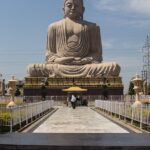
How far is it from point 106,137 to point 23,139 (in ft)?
2.26

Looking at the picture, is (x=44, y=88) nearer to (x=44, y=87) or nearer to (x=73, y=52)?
(x=44, y=87)

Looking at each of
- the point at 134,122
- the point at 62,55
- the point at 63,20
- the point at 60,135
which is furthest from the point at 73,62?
the point at 60,135

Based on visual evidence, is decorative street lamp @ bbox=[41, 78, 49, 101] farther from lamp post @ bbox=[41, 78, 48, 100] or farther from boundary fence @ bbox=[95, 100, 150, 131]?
boundary fence @ bbox=[95, 100, 150, 131]

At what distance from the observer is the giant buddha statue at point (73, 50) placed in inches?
1756

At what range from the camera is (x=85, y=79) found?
4381 cm

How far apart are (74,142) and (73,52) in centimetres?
4181

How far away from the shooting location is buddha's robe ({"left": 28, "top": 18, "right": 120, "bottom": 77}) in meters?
44.6

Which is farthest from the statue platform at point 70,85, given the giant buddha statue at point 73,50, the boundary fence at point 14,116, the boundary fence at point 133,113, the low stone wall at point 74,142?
the low stone wall at point 74,142

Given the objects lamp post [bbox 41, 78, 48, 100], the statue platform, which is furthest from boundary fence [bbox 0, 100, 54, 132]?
the statue platform

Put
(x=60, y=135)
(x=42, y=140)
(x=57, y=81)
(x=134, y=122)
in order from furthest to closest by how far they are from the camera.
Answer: (x=57, y=81)
(x=134, y=122)
(x=60, y=135)
(x=42, y=140)

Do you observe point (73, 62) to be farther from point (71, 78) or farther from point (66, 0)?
point (66, 0)

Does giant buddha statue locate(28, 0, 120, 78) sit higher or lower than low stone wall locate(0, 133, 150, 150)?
higher

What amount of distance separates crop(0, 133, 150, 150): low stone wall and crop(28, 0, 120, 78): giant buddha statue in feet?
133

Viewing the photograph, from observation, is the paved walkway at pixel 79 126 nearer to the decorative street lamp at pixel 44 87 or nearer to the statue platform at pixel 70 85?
the decorative street lamp at pixel 44 87
